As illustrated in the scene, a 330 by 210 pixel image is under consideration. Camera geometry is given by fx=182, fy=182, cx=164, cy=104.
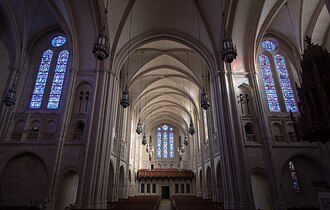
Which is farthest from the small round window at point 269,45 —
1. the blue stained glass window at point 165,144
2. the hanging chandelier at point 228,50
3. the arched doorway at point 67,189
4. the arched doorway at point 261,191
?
the blue stained glass window at point 165,144

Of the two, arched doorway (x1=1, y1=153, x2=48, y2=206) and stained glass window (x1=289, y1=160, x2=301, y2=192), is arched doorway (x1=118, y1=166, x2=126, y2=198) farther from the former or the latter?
stained glass window (x1=289, y1=160, x2=301, y2=192)

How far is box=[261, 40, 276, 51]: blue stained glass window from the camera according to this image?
14144 mm

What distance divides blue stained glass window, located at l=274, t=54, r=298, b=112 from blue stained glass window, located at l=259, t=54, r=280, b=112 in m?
0.63

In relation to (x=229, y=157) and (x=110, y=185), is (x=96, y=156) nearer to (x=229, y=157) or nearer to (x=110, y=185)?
(x=110, y=185)

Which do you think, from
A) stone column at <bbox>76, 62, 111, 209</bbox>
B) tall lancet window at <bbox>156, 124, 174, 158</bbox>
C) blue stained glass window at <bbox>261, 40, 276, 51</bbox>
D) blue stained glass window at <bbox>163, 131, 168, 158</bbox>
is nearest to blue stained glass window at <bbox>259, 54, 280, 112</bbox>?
blue stained glass window at <bbox>261, 40, 276, 51</bbox>

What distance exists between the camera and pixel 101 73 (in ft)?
38.9

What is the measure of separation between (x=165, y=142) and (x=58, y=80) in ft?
82.1

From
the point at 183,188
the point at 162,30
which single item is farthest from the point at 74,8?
the point at 183,188

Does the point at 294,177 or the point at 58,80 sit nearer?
the point at 294,177

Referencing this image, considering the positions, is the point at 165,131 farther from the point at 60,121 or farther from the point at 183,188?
the point at 60,121

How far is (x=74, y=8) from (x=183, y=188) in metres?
26.4

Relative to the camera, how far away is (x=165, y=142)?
115ft

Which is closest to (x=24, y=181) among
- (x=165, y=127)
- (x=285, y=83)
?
(x=285, y=83)

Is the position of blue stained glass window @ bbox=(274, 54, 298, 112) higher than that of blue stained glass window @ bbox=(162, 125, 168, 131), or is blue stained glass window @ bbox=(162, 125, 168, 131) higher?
blue stained glass window @ bbox=(162, 125, 168, 131)
